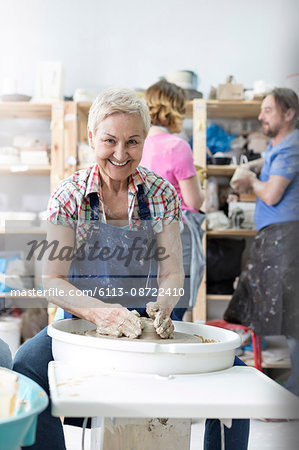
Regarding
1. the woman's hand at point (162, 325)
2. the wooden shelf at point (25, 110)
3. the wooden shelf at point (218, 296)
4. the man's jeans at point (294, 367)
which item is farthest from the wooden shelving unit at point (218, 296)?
the woman's hand at point (162, 325)

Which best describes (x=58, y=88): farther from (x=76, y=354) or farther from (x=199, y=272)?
(x=76, y=354)

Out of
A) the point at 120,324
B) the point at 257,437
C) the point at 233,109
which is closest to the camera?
the point at 120,324

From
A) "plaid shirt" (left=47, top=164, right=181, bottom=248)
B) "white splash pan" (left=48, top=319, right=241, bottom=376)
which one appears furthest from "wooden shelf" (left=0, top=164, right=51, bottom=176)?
"white splash pan" (left=48, top=319, right=241, bottom=376)

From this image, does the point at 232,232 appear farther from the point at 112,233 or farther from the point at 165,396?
the point at 165,396

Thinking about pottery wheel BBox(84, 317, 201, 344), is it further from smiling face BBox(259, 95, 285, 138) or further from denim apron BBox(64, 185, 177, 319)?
smiling face BBox(259, 95, 285, 138)

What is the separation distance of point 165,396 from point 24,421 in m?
0.24

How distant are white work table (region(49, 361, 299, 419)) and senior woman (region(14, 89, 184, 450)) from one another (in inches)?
10.8

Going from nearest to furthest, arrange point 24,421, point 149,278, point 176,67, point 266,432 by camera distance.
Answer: point 24,421 → point 149,278 → point 266,432 → point 176,67

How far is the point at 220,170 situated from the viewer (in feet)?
11.3

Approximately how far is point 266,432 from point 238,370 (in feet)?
4.38

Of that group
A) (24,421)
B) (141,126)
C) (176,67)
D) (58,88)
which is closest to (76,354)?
(24,421)

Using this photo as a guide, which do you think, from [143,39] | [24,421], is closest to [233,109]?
[143,39]

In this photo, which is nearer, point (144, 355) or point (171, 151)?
point (144, 355)

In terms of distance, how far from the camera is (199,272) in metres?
2.65
